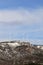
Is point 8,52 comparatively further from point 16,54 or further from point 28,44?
point 28,44

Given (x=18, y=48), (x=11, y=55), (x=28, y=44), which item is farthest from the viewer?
(x=28, y=44)

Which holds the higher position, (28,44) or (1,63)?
(28,44)

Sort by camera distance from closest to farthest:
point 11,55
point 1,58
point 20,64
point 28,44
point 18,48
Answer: point 20,64
point 1,58
point 11,55
point 18,48
point 28,44

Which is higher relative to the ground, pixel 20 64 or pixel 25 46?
pixel 25 46

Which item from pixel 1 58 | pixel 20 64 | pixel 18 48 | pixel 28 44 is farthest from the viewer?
pixel 28 44

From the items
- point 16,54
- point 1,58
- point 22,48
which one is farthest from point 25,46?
point 1,58

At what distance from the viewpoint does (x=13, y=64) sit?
115125mm

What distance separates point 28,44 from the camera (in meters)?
199

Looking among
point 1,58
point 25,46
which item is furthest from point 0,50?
point 25,46

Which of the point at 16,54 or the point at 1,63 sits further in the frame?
the point at 16,54

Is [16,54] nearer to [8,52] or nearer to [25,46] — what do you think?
[8,52]

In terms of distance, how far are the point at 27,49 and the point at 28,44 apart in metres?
19.5

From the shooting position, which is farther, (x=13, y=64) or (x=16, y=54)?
(x=16, y=54)

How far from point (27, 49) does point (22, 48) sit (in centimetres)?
361
